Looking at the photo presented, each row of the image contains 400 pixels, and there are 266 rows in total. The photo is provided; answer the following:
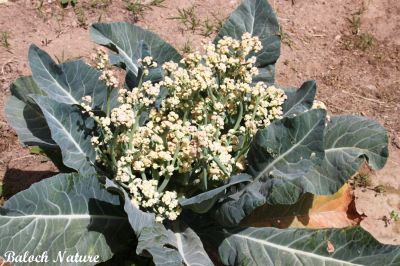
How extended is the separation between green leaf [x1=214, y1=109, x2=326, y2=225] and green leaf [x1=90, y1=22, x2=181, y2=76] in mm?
782

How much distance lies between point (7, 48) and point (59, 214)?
191 cm

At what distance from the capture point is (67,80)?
2557mm

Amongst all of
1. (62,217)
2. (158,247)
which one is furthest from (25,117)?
(158,247)

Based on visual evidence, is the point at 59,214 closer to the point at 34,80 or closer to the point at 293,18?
the point at 34,80

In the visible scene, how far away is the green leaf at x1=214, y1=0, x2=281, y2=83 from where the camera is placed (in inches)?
109

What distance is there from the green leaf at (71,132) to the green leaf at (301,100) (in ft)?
2.98

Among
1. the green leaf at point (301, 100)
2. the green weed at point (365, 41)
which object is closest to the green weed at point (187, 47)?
the green weed at point (365, 41)

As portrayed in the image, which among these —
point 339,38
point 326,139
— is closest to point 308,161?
point 326,139

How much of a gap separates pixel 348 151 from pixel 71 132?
3.96 feet

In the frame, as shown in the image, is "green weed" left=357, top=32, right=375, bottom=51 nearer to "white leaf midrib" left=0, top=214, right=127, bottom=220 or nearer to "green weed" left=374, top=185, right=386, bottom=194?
"green weed" left=374, top=185, right=386, bottom=194

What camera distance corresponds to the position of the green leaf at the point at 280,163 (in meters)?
2.16

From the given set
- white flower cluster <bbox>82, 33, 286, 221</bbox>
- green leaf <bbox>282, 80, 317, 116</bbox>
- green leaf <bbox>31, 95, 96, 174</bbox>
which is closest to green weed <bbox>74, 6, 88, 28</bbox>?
white flower cluster <bbox>82, 33, 286, 221</bbox>

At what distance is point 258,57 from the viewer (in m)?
2.80

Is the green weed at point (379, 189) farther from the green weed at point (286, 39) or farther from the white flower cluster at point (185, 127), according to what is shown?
the green weed at point (286, 39)
